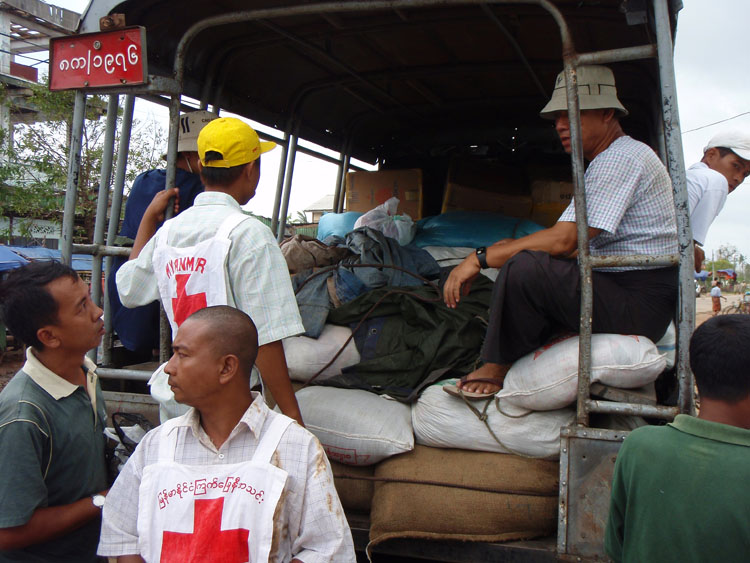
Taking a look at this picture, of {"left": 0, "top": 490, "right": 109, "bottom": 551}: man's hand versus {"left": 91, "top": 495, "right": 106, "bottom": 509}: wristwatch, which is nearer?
{"left": 0, "top": 490, "right": 109, "bottom": 551}: man's hand

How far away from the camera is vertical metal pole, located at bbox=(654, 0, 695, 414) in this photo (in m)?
1.98

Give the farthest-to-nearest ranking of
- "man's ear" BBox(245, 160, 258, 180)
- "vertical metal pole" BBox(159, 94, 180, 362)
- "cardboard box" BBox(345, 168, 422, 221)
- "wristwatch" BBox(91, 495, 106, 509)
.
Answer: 1. "cardboard box" BBox(345, 168, 422, 221)
2. "vertical metal pole" BBox(159, 94, 180, 362)
3. "man's ear" BBox(245, 160, 258, 180)
4. "wristwatch" BBox(91, 495, 106, 509)

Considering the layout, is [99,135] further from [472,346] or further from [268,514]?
[268,514]

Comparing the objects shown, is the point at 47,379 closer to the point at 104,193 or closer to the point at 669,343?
the point at 104,193

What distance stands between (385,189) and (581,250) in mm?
2887

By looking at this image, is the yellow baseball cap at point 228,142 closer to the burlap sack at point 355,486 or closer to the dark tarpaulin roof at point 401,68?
the dark tarpaulin roof at point 401,68

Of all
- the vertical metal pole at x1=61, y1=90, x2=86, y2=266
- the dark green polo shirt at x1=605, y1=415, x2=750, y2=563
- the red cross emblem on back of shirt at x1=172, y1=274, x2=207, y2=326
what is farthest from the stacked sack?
the vertical metal pole at x1=61, y1=90, x2=86, y2=266

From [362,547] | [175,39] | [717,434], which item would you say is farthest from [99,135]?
[717,434]

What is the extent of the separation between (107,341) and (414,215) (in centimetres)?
254

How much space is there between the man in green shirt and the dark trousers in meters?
0.82

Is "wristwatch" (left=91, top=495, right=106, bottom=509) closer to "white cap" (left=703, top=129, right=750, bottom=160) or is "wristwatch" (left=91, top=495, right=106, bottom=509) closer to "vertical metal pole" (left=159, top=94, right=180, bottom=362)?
"vertical metal pole" (left=159, top=94, right=180, bottom=362)

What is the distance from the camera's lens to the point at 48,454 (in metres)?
1.63

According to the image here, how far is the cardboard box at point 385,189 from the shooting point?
15.6 feet

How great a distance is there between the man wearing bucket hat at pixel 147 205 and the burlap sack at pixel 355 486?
118 cm
